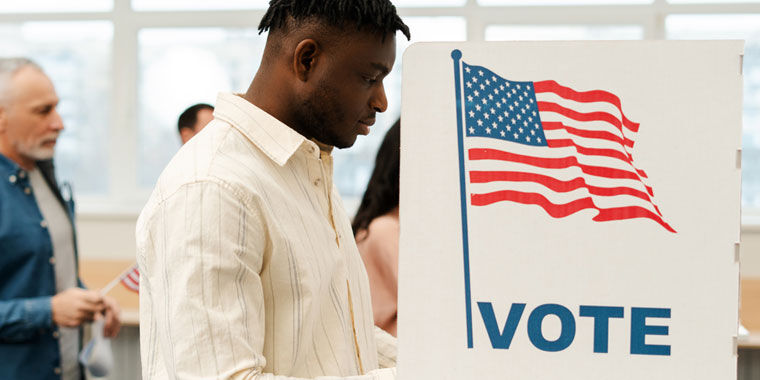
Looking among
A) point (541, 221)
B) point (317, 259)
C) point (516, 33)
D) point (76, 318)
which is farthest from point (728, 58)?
point (516, 33)

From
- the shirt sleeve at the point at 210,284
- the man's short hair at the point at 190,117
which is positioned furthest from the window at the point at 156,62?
the shirt sleeve at the point at 210,284

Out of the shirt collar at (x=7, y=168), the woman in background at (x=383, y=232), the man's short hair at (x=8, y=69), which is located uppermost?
the man's short hair at (x=8, y=69)

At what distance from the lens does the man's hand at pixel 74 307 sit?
81.3 inches

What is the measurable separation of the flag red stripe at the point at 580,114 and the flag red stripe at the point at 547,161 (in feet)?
0.15

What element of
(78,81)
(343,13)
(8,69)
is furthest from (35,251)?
(78,81)

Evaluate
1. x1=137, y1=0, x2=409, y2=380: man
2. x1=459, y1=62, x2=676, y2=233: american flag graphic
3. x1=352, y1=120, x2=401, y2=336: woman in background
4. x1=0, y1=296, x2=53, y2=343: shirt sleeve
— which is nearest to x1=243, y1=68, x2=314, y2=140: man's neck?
x1=137, y1=0, x2=409, y2=380: man

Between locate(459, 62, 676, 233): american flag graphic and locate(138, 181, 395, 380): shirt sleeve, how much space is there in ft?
0.89

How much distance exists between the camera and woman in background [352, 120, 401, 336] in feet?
7.00

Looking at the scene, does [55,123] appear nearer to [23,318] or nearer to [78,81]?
[23,318]

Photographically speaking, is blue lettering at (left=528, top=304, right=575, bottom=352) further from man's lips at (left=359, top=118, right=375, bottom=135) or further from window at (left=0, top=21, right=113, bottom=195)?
window at (left=0, top=21, right=113, bottom=195)

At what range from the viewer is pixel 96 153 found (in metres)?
4.92

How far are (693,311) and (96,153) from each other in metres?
4.60

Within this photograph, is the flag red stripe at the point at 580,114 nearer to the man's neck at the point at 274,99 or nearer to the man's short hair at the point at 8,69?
the man's neck at the point at 274,99

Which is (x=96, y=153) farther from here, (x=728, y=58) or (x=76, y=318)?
(x=728, y=58)
